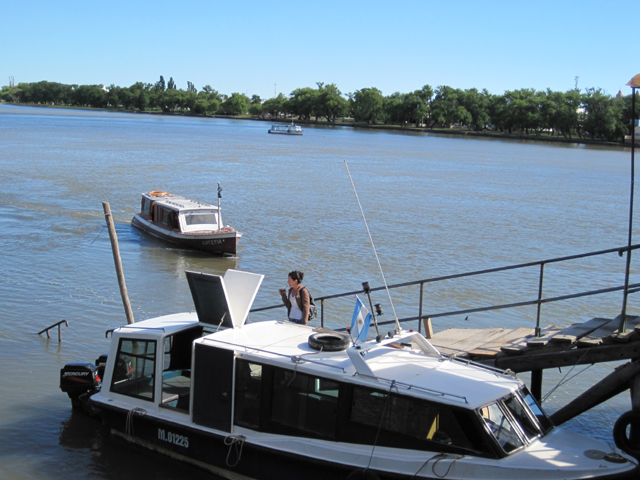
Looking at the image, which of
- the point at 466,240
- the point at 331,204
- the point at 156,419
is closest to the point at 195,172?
the point at 331,204

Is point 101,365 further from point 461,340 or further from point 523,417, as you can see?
point 523,417

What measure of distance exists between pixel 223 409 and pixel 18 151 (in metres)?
76.7

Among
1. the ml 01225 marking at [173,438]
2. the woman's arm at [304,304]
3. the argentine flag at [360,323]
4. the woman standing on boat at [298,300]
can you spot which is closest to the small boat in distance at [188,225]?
the woman standing on boat at [298,300]

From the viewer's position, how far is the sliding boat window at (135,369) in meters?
9.43

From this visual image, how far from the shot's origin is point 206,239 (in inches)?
1131

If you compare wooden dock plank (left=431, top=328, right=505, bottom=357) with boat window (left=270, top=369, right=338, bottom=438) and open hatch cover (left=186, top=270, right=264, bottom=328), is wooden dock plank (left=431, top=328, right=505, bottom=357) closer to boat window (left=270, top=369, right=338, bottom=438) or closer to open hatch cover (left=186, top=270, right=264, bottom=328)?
boat window (left=270, top=369, right=338, bottom=438)

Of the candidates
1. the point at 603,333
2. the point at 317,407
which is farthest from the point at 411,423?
the point at 603,333

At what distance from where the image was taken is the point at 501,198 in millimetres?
50562

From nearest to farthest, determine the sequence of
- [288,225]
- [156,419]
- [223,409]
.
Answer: [223,409] → [156,419] → [288,225]

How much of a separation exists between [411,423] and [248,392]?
2229 mm

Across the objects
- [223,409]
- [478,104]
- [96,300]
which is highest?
[478,104]

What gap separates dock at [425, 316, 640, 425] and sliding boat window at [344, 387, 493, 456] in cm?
194

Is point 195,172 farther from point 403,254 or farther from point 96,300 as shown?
point 96,300

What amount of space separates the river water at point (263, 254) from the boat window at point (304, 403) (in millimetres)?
2524
